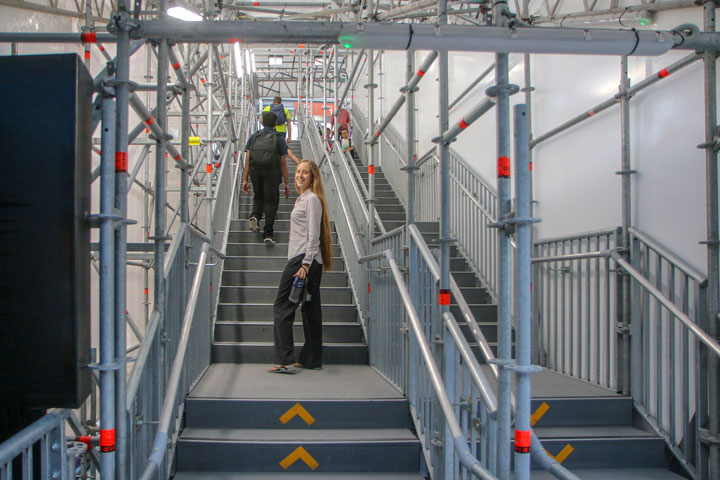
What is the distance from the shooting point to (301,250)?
4.64 m

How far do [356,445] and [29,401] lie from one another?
2017 millimetres

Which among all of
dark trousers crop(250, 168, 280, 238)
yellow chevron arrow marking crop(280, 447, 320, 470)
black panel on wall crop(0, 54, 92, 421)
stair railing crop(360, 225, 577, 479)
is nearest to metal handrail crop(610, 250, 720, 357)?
stair railing crop(360, 225, 577, 479)

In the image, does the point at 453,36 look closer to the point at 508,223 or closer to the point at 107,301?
the point at 508,223

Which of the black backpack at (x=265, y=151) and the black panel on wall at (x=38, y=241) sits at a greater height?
the black backpack at (x=265, y=151)

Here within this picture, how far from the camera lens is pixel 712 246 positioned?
3529mm

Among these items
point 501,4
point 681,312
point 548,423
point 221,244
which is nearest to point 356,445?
point 548,423

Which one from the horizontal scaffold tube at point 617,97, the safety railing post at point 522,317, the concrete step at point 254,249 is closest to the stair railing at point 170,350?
the safety railing post at point 522,317

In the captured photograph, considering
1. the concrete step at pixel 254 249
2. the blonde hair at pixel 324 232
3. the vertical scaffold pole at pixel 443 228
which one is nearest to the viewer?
the vertical scaffold pole at pixel 443 228

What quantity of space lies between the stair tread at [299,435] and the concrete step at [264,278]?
2.50 metres

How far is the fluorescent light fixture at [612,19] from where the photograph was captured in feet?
14.5

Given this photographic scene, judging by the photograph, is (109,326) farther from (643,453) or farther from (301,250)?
(643,453)

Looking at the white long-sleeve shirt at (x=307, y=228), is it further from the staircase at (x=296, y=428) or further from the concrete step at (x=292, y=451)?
the concrete step at (x=292, y=451)

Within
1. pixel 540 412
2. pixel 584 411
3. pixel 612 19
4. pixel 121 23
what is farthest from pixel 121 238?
pixel 612 19

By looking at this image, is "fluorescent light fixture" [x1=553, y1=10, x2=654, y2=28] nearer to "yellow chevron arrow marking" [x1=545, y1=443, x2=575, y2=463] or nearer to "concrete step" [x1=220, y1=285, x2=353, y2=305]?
"yellow chevron arrow marking" [x1=545, y1=443, x2=575, y2=463]
